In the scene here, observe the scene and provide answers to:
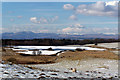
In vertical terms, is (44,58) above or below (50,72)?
below

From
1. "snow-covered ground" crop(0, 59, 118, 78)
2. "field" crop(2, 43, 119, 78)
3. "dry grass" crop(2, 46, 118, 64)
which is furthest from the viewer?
"dry grass" crop(2, 46, 118, 64)

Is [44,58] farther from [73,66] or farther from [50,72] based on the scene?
[50,72]

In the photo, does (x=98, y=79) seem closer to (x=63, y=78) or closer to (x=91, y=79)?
(x=91, y=79)

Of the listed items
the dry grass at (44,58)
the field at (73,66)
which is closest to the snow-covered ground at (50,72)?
the field at (73,66)

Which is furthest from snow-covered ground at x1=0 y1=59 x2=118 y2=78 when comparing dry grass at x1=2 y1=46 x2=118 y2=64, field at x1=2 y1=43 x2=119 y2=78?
dry grass at x1=2 y1=46 x2=118 y2=64

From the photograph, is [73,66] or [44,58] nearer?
[73,66]

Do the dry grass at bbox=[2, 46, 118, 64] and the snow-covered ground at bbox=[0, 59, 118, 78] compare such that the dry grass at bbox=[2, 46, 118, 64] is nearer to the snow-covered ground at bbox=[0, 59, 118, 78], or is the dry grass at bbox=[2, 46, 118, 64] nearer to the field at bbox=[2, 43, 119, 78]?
the field at bbox=[2, 43, 119, 78]

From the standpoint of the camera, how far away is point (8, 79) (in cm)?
1115

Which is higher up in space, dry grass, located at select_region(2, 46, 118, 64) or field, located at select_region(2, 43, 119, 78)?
dry grass, located at select_region(2, 46, 118, 64)

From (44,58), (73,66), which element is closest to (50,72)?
(73,66)

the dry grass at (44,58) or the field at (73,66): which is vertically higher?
the dry grass at (44,58)

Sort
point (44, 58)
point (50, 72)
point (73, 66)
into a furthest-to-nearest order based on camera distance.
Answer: point (44, 58) < point (73, 66) < point (50, 72)

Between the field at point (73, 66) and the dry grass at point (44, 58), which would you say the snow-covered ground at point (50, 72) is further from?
the dry grass at point (44, 58)

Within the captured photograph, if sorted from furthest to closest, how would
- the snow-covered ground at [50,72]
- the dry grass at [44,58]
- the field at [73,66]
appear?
1. the dry grass at [44,58]
2. the field at [73,66]
3. the snow-covered ground at [50,72]
